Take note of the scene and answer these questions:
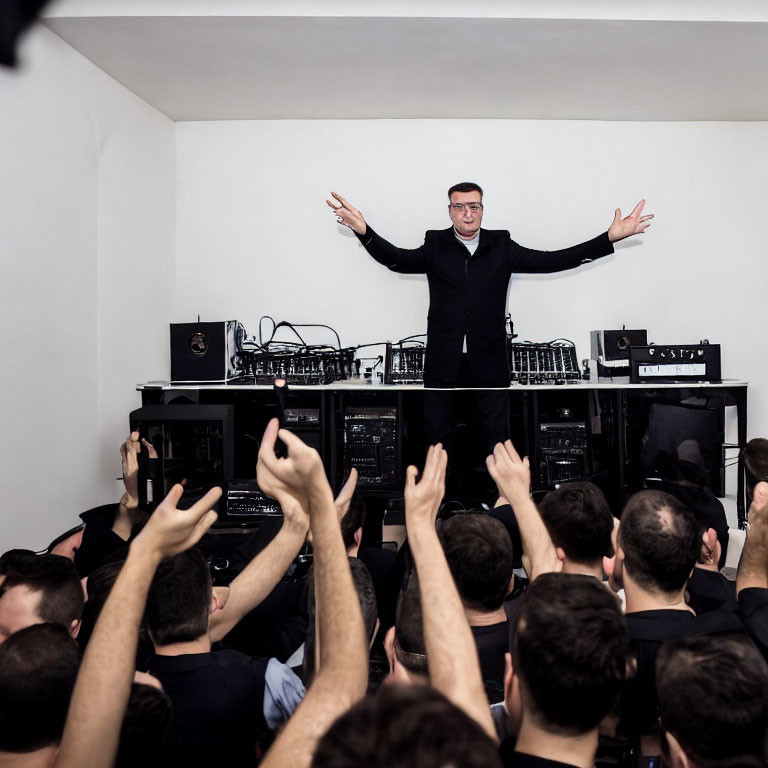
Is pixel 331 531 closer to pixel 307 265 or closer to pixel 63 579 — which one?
pixel 63 579

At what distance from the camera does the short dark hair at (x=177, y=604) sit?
1.35m

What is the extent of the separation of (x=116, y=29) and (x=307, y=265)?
74.1 inches

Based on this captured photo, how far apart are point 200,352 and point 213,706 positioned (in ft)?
10.7

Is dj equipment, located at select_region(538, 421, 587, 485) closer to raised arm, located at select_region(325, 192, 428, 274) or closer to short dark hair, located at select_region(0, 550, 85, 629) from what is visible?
raised arm, located at select_region(325, 192, 428, 274)

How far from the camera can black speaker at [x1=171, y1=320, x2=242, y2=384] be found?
14.1 feet

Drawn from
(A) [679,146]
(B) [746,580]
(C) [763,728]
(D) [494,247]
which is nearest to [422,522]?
(C) [763,728]

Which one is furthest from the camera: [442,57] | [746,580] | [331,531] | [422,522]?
[442,57]

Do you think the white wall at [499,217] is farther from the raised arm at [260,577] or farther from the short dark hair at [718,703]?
the short dark hair at [718,703]

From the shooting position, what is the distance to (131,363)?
430 cm

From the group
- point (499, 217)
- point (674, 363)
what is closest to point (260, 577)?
point (674, 363)

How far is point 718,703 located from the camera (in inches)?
40.3

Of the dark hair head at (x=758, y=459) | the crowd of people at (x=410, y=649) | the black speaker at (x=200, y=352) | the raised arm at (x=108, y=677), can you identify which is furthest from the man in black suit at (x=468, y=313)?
the raised arm at (x=108, y=677)

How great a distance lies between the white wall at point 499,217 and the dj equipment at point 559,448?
0.93 m

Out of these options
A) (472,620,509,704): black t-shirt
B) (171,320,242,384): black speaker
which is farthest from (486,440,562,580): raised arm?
(171,320,242,384): black speaker
